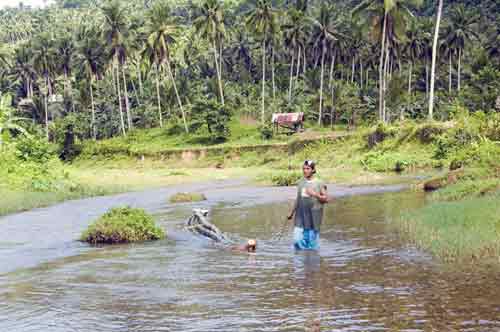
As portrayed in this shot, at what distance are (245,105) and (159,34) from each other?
1319 cm

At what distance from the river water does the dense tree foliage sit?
39.7 m

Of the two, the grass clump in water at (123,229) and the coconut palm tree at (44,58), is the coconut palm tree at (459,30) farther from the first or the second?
the grass clump in water at (123,229)

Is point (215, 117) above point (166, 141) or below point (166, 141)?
above

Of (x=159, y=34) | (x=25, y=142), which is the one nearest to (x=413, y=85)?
(x=159, y=34)

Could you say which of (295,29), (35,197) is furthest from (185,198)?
(295,29)

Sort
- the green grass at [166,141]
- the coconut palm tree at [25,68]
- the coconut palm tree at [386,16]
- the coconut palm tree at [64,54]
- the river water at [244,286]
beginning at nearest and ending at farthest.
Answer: the river water at [244,286] < the coconut palm tree at [386,16] < the green grass at [166,141] < the coconut palm tree at [64,54] < the coconut palm tree at [25,68]

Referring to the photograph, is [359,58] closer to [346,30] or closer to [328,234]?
[346,30]

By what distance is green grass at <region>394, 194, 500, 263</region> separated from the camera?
37.2 ft

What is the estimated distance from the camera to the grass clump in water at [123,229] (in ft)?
53.0

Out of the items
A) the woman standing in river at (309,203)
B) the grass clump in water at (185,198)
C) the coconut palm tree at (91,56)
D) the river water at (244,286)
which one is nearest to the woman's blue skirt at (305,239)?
the woman standing in river at (309,203)

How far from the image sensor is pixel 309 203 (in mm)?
12594

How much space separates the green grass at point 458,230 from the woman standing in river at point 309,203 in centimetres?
210

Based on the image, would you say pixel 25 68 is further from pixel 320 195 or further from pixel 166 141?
pixel 320 195

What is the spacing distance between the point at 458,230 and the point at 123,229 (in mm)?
7765
